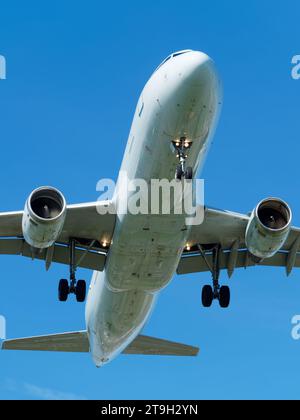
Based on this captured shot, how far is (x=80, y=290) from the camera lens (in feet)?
97.0

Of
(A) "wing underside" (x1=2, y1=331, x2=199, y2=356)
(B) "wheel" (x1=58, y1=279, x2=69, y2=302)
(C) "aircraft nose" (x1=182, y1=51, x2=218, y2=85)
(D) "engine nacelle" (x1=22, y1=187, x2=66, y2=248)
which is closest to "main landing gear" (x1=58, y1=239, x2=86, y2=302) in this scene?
(B) "wheel" (x1=58, y1=279, x2=69, y2=302)

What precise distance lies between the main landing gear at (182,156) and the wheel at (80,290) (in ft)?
23.7

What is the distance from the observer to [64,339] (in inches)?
1407

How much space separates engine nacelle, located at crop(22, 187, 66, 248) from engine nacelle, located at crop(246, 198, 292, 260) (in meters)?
5.93

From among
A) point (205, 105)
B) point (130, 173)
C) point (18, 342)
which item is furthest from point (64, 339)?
point (205, 105)

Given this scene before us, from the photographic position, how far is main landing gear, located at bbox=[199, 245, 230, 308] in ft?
101

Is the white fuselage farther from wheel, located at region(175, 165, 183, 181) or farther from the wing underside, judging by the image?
the wing underside

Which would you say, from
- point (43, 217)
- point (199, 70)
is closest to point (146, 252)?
point (43, 217)

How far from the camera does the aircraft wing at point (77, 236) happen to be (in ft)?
91.4

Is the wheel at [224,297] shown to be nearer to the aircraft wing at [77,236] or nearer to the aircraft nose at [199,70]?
the aircraft wing at [77,236]

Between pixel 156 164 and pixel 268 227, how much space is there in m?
4.92

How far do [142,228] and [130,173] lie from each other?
1.63 meters

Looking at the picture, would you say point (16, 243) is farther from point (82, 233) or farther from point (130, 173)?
point (130, 173)

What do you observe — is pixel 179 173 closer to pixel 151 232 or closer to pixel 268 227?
pixel 151 232
